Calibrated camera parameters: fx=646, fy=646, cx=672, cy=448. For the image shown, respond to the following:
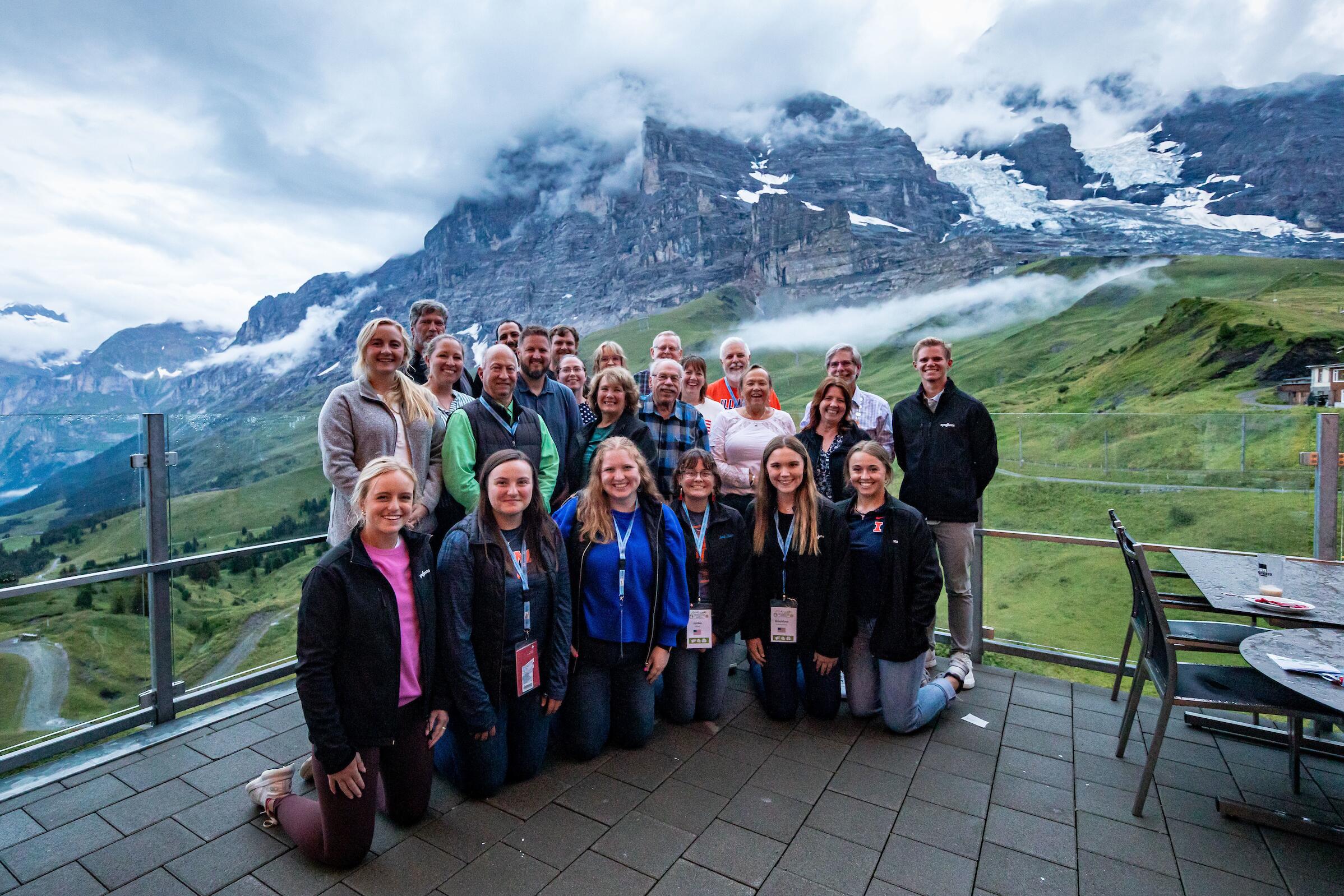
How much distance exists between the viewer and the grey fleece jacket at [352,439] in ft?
10.7

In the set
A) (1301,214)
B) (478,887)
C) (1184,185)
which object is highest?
(1184,185)

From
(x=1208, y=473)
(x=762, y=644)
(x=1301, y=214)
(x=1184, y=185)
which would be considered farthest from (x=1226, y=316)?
(x=1184, y=185)

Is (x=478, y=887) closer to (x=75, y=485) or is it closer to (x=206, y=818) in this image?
(x=206, y=818)

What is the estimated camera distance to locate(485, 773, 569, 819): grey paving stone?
9.78 ft

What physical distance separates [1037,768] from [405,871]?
3.07m

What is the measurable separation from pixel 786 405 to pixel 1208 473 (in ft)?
135

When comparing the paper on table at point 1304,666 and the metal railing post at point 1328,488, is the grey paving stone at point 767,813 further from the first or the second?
the metal railing post at point 1328,488

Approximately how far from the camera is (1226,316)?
175ft

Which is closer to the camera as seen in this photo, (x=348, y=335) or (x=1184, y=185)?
(x=1184, y=185)

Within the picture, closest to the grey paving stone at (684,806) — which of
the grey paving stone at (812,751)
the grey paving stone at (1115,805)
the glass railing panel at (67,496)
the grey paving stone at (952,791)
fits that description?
the grey paving stone at (812,751)

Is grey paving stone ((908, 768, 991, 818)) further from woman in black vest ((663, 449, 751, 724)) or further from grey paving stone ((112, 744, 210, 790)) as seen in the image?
grey paving stone ((112, 744, 210, 790))

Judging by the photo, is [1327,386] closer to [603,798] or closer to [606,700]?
[606,700]

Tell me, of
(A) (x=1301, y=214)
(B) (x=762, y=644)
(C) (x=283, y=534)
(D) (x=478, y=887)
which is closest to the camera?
(D) (x=478, y=887)

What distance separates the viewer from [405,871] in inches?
101
